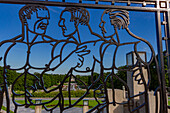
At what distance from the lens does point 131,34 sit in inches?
49.6

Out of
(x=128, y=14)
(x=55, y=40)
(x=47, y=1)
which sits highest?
(x=47, y=1)

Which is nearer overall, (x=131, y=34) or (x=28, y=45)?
(x=28, y=45)

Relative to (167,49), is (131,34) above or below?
above

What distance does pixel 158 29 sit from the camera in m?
1.28

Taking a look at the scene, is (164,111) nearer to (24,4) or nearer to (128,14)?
(128,14)

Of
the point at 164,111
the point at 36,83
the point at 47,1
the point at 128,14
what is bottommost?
the point at 164,111

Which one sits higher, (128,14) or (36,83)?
(128,14)

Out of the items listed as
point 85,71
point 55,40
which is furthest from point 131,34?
point 55,40

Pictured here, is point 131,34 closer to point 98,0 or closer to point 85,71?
point 98,0

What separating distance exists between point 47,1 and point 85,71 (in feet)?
2.50

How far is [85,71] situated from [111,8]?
2.27 feet

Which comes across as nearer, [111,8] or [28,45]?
[28,45]

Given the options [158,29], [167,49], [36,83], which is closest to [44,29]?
[36,83]

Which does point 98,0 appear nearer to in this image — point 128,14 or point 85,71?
point 128,14
